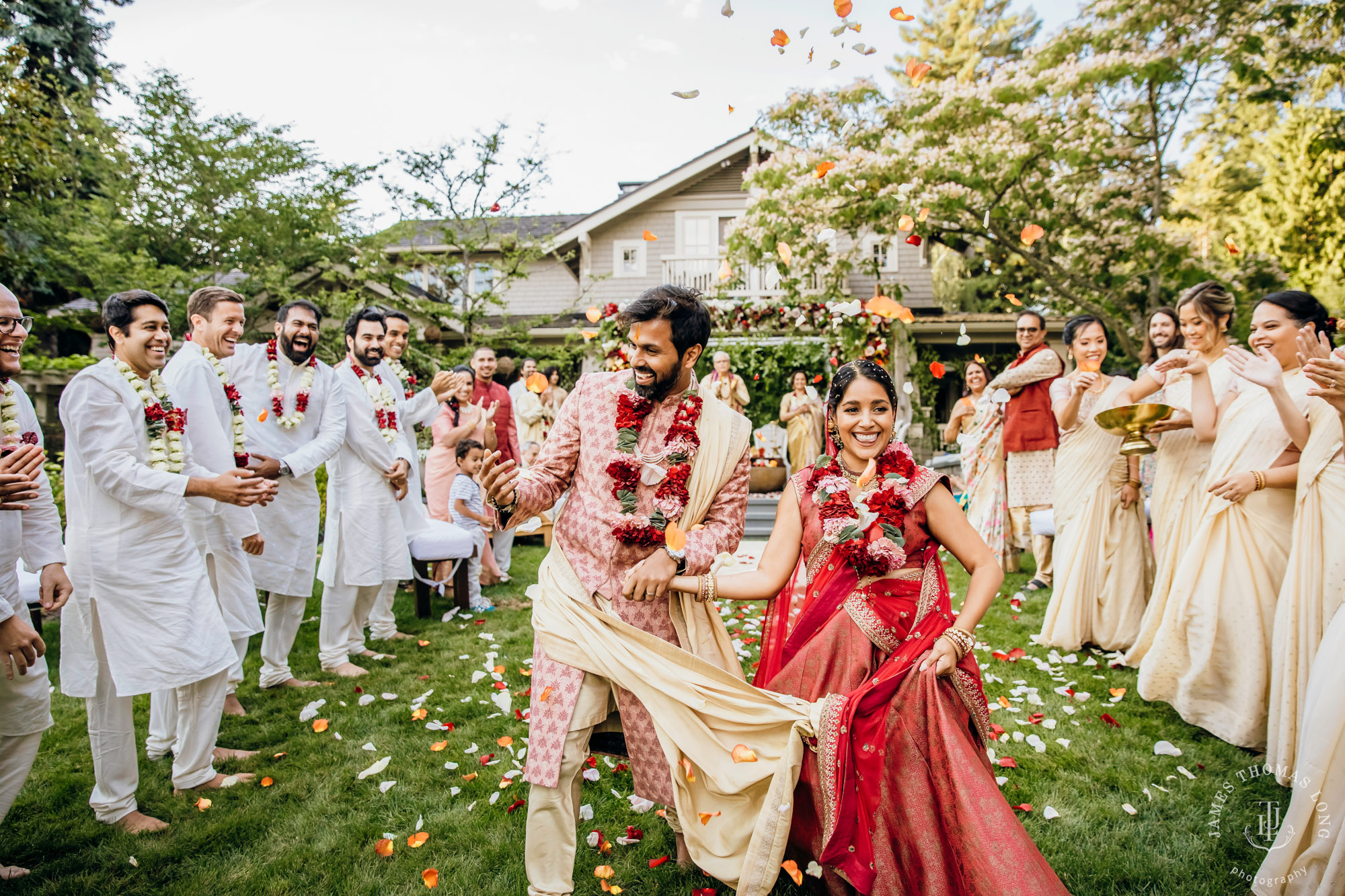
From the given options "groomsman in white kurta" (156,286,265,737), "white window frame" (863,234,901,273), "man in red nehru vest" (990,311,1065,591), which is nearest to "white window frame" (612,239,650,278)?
"white window frame" (863,234,901,273)

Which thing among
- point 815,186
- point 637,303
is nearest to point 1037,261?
point 815,186

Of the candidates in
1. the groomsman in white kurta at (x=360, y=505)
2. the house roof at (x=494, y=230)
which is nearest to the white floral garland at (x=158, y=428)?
the groomsman in white kurta at (x=360, y=505)

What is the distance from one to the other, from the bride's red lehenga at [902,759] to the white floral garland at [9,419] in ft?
11.0

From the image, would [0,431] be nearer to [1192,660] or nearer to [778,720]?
[778,720]

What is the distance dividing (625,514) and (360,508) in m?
3.50

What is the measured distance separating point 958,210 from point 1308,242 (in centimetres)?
979

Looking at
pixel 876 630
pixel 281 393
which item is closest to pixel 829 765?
pixel 876 630

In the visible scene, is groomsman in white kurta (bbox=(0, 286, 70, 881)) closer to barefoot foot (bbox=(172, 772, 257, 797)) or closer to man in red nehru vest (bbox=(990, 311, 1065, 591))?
barefoot foot (bbox=(172, 772, 257, 797))

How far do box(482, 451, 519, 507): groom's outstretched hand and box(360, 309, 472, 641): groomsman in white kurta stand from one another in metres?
3.19

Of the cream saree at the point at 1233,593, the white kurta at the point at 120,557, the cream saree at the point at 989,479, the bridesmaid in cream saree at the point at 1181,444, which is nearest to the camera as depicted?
the white kurta at the point at 120,557

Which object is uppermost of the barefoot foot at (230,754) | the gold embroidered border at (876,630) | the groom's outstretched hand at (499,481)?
the groom's outstretched hand at (499,481)

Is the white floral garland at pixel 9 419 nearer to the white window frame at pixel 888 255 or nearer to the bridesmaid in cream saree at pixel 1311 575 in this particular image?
the bridesmaid in cream saree at pixel 1311 575

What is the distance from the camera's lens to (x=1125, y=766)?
382cm

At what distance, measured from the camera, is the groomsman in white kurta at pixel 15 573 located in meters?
2.82
